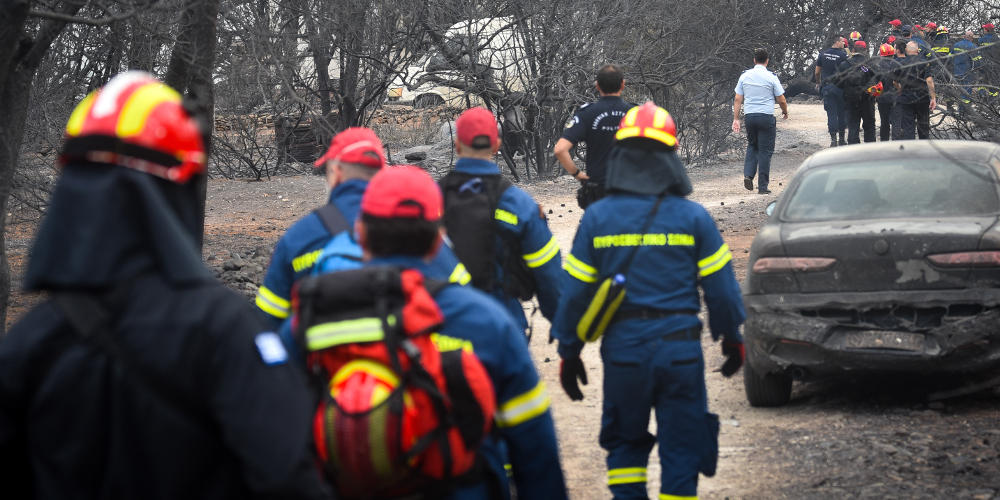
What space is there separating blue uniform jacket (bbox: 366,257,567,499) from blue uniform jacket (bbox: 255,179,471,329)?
1.12 metres

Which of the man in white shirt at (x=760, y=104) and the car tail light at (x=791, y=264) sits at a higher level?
the man in white shirt at (x=760, y=104)

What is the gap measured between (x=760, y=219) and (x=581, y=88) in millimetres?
5687

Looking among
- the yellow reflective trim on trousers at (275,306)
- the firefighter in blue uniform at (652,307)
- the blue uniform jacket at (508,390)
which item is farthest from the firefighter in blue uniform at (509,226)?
the blue uniform jacket at (508,390)

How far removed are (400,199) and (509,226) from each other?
221 centimetres

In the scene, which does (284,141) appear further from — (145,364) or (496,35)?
(145,364)

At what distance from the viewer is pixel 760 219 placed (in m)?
14.9

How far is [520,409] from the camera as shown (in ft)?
9.77

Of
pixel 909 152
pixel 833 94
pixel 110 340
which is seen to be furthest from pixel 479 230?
pixel 833 94

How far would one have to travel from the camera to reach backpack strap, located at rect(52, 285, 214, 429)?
1.97 m

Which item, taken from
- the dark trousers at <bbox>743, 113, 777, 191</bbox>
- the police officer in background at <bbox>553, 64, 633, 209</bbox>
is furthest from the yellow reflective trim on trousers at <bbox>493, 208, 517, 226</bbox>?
the dark trousers at <bbox>743, 113, 777, 191</bbox>

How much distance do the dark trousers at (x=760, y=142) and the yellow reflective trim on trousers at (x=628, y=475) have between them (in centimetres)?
1150

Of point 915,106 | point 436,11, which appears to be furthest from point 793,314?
point 436,11

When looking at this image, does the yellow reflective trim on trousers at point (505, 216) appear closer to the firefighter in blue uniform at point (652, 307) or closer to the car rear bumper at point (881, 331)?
the firefighter in blue uniform at point (652, 307)

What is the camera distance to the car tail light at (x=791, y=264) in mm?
6367
